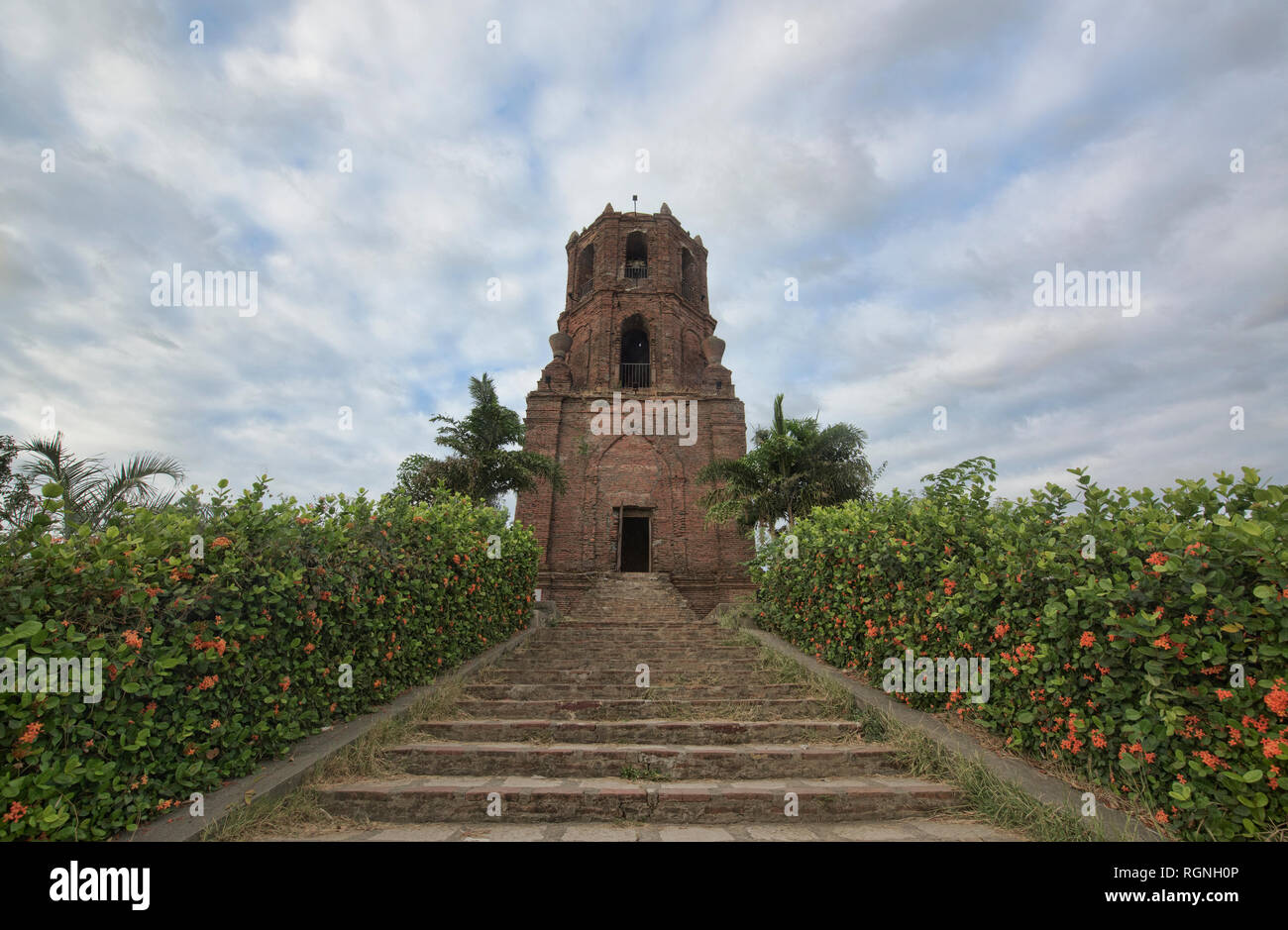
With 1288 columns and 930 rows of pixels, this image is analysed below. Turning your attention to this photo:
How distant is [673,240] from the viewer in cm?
2209

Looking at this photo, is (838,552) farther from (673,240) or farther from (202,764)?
(673,240)

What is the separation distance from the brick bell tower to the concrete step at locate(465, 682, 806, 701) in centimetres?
1030

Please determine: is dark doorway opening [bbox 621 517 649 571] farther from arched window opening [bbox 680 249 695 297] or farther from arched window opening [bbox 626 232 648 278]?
arched window opening [bbox 626 232 648 278]

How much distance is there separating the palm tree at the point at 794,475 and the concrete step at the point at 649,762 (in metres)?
10.4

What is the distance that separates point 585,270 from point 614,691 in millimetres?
19351

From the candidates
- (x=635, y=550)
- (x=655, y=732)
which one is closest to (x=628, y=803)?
(x=655, y=732)

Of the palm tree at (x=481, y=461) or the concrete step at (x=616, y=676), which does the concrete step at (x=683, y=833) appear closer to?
the concrete step at (x=616, y=676)

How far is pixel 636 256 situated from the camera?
22.7 meters

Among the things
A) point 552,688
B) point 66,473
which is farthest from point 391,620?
point 66,473

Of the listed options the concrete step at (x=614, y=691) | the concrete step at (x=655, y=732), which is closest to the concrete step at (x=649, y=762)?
the concrete step at (x=655, y=732)

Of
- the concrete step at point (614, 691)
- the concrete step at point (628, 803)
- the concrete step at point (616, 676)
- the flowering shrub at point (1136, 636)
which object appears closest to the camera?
the flowering shrub at point (1136, 636)

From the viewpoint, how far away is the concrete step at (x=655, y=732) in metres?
5.41

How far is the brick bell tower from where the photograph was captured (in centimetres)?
1828

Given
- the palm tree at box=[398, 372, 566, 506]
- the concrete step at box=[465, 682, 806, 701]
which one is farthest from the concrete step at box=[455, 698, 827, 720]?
the palm tree at box=[398, 372, 566, 506]
